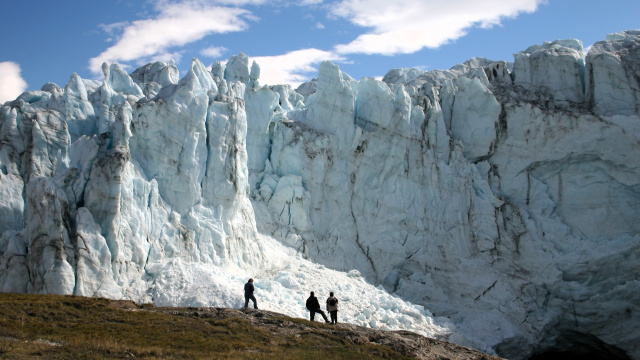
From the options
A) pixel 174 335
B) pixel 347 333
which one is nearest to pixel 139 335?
pixel 174 335

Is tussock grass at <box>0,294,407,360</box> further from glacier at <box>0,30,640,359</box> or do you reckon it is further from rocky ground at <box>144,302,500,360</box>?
glacier at <box>0,30,640,359</box>

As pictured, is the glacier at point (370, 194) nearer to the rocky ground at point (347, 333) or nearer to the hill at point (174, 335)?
the rocky ground at point (347, 333)

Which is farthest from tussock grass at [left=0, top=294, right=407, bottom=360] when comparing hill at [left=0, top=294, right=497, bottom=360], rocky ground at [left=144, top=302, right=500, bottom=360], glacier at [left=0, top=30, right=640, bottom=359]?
glacier at [left=0, top=30, right=640, bottom=359]

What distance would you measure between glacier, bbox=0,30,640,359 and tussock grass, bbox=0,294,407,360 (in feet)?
20.5

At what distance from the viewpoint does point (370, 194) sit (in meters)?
37.7

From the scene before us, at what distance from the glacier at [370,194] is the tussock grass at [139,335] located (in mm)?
6241

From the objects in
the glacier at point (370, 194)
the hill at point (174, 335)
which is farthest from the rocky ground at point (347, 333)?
the glacier at point (370, 194)

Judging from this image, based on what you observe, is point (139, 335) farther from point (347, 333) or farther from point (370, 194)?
point (370, 194)

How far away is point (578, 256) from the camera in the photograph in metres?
35.6

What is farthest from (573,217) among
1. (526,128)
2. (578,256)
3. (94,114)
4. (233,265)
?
(94,114)

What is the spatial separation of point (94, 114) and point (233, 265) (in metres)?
12.5

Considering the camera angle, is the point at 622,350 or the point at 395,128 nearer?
the point at 622,350

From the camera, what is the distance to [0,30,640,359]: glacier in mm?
26906

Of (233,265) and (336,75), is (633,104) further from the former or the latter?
(233,265)
